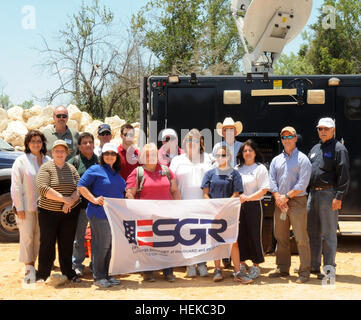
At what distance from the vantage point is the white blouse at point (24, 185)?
6.12 meters

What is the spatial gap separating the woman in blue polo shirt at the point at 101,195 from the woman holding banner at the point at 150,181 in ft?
0.67

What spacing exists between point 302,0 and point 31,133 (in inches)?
243

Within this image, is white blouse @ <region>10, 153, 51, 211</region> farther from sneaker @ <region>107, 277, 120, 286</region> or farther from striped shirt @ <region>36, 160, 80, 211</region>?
sneaker @ <region>107, 277, 120, 286</region>

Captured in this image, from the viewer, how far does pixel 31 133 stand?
630 cm

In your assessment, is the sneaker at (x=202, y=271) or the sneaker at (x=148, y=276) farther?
the sneaker at (x=202, y=271)

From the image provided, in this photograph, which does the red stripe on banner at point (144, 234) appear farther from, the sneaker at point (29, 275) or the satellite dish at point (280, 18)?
the satellite dish at point (280, 18)

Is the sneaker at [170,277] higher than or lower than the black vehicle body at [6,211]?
lower

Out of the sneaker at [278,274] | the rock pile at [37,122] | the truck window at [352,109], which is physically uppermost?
the rock pile at [37,122]

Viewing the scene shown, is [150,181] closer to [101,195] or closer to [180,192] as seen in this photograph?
A: [180,192]

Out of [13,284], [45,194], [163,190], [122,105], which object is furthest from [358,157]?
[122,105]

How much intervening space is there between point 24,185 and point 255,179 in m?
2.96

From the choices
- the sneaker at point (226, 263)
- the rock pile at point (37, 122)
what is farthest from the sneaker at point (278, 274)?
the rock pile at point (37, 122)

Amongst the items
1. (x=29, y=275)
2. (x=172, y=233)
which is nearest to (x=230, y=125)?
(x=172, y=233)
